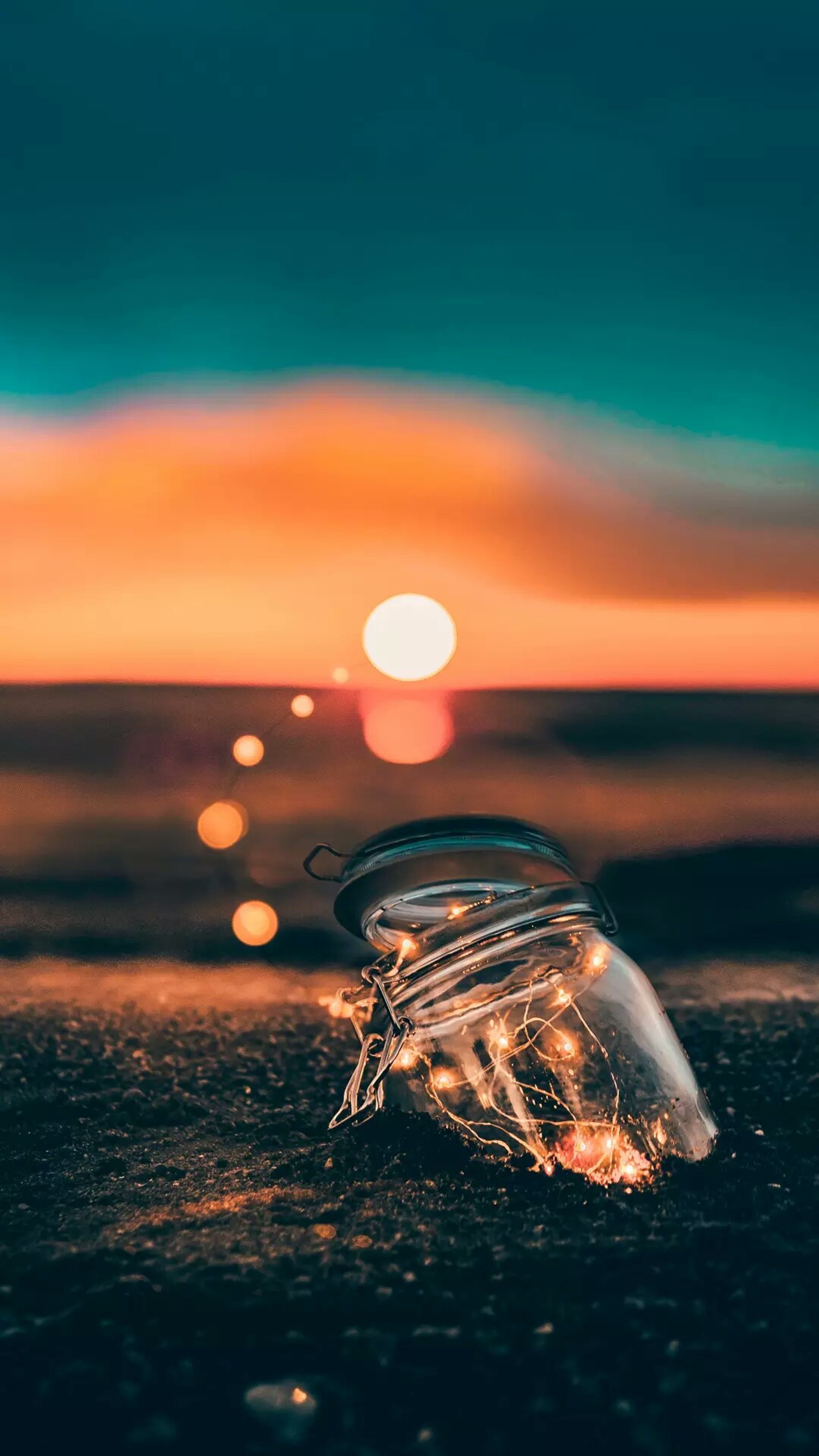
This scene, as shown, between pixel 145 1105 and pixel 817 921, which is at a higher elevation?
pixel 145 1105

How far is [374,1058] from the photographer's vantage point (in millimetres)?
882

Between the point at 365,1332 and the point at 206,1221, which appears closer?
the point at 365,1332

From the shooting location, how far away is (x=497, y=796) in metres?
2.66

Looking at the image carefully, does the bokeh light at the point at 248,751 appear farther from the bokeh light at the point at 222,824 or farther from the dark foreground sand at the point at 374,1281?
the dark foreground sand at the point at 374,1281

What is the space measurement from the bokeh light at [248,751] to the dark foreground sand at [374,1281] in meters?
1.30

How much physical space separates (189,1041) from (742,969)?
0.74m

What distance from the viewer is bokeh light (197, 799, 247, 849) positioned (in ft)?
7.03

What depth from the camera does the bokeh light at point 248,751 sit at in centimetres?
228

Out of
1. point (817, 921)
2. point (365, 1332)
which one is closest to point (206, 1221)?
point (365, 1332)

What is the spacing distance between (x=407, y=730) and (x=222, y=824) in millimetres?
936

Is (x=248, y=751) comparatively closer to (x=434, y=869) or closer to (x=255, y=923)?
(x=255, y=923)

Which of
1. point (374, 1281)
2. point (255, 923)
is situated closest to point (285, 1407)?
point (374, 1281)

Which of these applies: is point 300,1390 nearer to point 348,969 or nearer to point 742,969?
point 348,969

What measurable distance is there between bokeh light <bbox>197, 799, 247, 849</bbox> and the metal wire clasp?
127 cm
